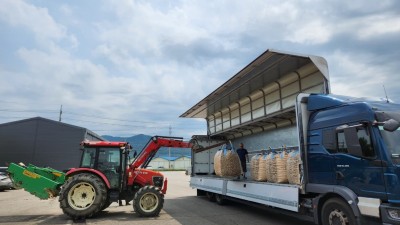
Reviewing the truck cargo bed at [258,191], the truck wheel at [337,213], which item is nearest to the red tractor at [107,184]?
the truck cargo bed at [258,191]

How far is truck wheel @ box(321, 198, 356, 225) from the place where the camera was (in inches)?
245

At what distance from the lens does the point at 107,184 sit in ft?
34.3

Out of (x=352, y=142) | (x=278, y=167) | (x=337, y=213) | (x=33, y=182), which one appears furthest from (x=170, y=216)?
(x=352, y=142)

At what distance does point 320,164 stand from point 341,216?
3.85 feet

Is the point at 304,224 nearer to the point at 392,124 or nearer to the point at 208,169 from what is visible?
the point at 392,124

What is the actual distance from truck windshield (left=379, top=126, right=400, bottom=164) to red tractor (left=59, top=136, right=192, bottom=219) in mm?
6697

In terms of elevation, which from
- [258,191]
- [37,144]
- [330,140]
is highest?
[37,144]

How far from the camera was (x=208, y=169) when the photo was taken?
52.7 feet

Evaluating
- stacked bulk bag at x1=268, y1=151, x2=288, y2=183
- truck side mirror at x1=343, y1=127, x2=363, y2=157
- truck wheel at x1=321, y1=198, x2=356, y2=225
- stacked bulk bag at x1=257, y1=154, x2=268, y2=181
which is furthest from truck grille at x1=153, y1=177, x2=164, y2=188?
truck side mirror at x1=343, y1=127, x2=363, y2=157

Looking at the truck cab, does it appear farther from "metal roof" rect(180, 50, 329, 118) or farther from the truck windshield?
"metal roof" rect(180, 50, 329, 118)

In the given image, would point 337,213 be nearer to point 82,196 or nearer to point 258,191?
point 258,191

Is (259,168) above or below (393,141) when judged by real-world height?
below

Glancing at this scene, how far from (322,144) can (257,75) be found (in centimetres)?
382

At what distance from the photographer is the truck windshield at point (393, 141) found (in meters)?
5.77
